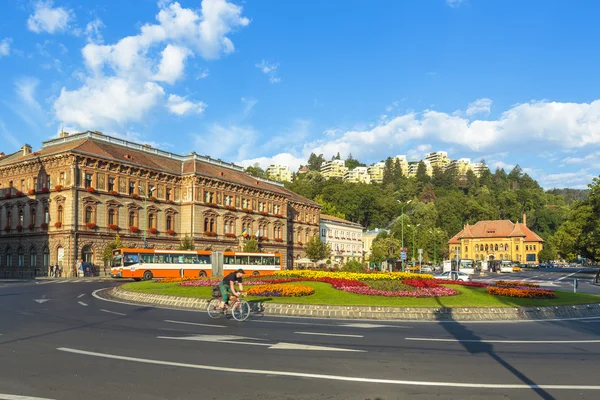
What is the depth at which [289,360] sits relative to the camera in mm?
11156

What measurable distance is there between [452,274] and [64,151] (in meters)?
43.2

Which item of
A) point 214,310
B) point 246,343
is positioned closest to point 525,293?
point 214,310

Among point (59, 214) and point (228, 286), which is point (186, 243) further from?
point (228, 286)

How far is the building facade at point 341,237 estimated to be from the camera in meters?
109

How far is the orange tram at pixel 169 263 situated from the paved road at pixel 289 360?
28.0 meters

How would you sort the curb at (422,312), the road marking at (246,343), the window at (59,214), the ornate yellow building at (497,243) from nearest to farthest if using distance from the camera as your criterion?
1. the road marking at (246,343)
2. the curb at (422,312)
3. the window at (59,214)
4. the ornate yellow building at (497,243)

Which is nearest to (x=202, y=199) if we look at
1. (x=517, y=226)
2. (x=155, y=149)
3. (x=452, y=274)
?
(x=155, y=149)

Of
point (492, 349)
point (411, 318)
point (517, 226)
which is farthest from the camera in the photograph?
point (517, 226)

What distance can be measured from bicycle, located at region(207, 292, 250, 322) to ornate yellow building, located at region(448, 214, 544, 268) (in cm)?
13976

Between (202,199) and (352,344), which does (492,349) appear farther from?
(202,199)

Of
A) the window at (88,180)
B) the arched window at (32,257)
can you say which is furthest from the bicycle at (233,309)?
the arched window at (32,257)

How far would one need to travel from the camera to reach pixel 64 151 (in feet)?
192

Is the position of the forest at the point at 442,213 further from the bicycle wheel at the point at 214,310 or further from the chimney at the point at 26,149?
the bicycle wheel at the point at 214,310

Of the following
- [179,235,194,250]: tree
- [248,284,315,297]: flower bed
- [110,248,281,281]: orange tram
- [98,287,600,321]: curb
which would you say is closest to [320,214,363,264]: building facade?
[179,235,194,250]: tree
